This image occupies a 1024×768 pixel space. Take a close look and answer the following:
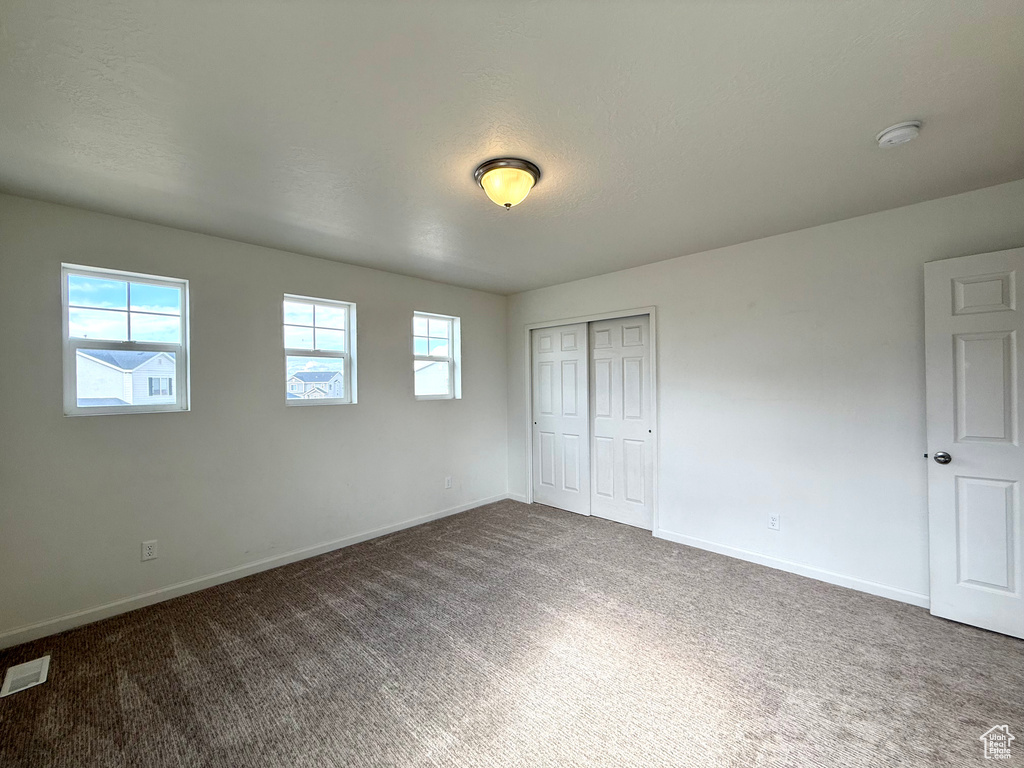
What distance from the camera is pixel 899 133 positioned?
5.99 ft

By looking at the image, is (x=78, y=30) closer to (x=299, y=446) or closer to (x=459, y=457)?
(x=299, y=446)

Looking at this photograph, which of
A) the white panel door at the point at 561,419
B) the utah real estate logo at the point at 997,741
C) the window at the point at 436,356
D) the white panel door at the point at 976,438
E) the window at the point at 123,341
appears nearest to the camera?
the utah real estate logo at the point at 997,741

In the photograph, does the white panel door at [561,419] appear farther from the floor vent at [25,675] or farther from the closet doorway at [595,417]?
the floor vent at [25,675]

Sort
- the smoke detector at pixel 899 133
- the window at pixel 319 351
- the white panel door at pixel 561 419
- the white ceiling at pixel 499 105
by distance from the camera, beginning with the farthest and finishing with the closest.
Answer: the white panel door at pixel 561 419, the window at pixel 319 351, the smoke detector at pixel 899 133, the white ceiling at pixel 499 105

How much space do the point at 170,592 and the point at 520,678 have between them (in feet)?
8.06

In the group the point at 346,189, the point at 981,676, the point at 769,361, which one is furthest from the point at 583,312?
the point at 981,676

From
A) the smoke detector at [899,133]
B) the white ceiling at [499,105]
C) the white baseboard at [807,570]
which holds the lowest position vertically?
the white baseboard at [807,570]

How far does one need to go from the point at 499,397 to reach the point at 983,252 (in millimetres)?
4048

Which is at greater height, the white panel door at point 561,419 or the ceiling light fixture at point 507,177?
the ceiling light fixture at point 507,177

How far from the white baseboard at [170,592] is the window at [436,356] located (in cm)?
139

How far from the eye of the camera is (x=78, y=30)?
1287mm

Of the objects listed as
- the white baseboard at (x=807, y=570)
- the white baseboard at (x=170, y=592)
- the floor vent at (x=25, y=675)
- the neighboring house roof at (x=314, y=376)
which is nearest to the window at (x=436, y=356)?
the neighboring house roof at (x=314, y=376)

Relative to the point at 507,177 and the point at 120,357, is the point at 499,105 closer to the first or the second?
the point at 507,177

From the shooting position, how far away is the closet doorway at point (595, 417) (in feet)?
13.6
